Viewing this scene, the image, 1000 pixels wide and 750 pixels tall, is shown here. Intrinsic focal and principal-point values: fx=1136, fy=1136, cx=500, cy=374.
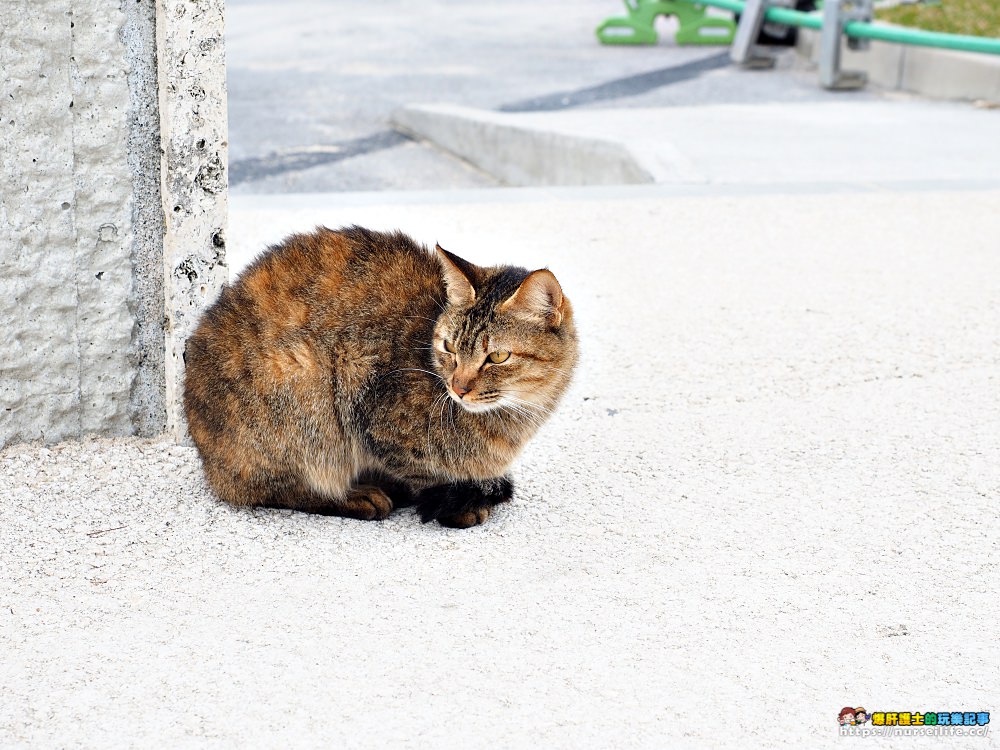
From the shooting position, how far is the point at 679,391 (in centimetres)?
409

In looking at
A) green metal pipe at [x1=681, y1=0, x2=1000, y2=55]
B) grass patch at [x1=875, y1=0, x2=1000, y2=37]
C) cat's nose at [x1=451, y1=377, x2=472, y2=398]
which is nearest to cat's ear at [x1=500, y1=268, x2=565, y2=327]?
cat's nose at [x1=451, y1=377, x2=472, y2=398]

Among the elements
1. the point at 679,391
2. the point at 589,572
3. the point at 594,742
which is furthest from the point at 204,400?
the point at 679,391

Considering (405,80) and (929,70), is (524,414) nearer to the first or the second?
(929,70)

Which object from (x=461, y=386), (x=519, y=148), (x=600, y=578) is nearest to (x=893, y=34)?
(x=519, y=148)

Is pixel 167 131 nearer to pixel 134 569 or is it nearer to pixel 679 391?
pixel 134 569

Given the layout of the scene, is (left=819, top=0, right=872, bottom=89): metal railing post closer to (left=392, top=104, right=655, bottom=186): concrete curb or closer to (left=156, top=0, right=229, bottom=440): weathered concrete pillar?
(left=392, top=104, right=655, bottom=186): concrete curb

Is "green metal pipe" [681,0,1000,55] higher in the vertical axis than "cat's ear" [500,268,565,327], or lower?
higher

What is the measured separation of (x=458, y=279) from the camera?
301cm

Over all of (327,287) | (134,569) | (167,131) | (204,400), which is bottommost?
(134,569)

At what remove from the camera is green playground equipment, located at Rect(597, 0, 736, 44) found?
1476 cm

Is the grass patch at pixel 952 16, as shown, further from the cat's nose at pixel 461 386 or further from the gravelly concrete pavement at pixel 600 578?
the cat's nose at pixel 461 386

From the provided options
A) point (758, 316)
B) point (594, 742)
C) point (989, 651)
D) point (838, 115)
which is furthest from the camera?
point (838, 115)

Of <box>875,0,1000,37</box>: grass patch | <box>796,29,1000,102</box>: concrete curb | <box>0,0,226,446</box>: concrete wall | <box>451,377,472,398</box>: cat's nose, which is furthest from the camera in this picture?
<box>875,0,1000,37</box>: grass patch

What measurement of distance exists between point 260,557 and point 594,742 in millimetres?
1086
